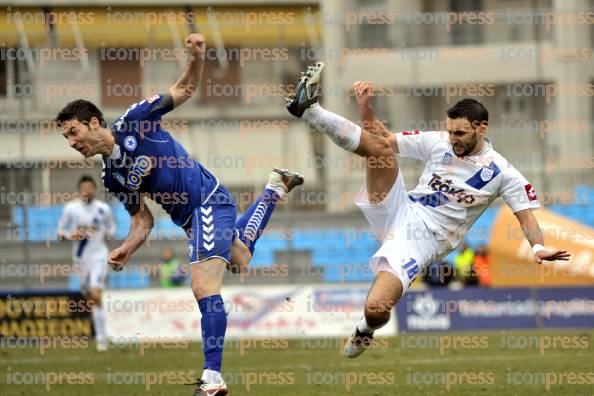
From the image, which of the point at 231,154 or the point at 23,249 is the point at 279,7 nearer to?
the point at 231,154

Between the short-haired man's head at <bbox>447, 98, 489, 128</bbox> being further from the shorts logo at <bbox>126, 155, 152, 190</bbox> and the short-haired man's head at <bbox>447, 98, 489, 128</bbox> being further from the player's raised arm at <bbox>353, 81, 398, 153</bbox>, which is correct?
the shorts logo at <bbox>126, 155, 152, 190</bbox>

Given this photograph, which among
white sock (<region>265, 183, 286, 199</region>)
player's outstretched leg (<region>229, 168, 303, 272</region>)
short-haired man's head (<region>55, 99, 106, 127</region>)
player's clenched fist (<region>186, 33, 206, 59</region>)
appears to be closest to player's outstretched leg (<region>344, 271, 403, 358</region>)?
player's outstretched leg (<region>229, 168, 303, 272</region>)

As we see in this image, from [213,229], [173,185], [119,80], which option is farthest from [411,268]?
[119,80]

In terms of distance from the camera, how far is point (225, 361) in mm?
14867

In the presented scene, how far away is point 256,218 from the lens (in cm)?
1120

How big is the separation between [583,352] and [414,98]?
17.2 meters

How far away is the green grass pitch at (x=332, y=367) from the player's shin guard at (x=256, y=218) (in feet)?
5.62

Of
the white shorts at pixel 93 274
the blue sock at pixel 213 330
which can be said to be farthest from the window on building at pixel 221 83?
the blue sock at pixel 213 330

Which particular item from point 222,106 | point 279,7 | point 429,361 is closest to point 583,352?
point 429,361

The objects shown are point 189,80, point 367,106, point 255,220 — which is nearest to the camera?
point 189,80

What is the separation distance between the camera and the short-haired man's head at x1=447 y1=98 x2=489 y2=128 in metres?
9.80

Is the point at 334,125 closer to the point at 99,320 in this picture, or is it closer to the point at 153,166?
the point at 153,166

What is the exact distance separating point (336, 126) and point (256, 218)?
1.89 metres

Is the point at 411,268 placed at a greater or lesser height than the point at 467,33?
lesser
